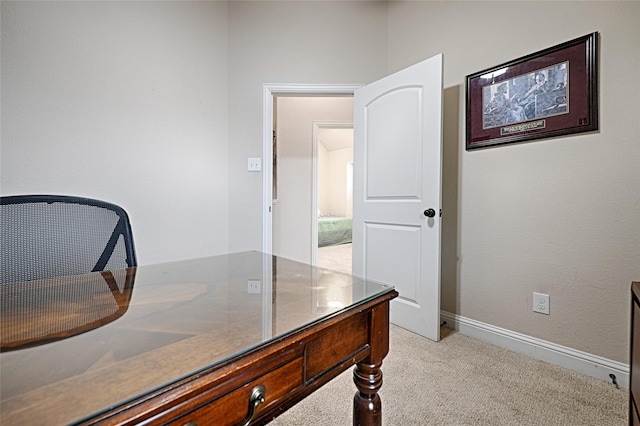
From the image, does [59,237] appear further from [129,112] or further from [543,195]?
[543,195]

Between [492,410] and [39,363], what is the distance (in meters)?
1.61

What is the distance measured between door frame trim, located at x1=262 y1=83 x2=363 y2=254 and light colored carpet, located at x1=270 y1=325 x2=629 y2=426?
142 centimetres

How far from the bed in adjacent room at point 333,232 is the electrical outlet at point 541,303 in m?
4.59

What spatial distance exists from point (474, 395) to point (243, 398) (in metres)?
1.40

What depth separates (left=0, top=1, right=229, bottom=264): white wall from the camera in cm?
187

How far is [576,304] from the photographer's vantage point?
5.63 ft

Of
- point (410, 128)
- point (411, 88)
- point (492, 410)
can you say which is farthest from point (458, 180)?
point (492, 410)

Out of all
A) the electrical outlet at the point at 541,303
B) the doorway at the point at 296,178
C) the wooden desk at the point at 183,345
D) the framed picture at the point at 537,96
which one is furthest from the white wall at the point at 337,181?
the wooden desk at the point at 183,345

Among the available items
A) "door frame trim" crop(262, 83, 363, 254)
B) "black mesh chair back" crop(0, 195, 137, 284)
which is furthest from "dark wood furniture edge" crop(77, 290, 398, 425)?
"door frame trim" crop(262, 83, 363, 254)

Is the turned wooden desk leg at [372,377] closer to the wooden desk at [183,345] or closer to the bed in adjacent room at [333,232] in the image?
the wooden desk at [183,345]

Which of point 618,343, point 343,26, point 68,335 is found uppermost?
point 343,26

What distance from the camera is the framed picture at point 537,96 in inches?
65.2

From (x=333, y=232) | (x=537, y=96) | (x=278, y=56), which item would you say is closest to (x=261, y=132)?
(x=278, y=56)

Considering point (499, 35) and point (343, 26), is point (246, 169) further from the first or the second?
point (499, 35)
